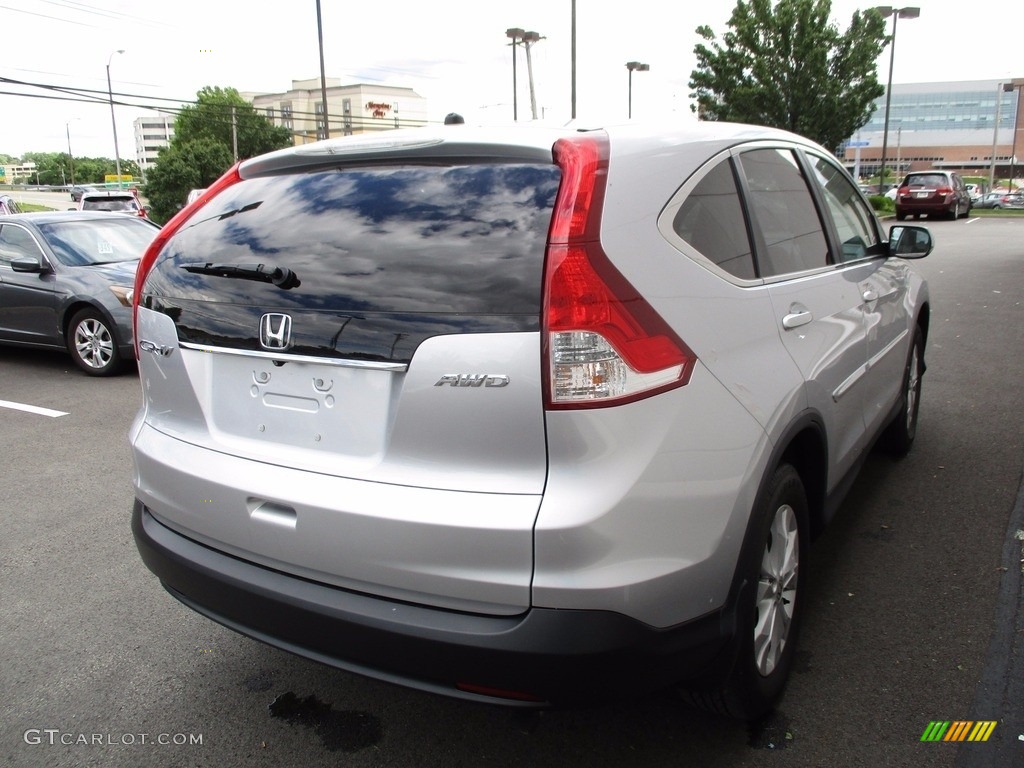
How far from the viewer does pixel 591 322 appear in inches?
77.2

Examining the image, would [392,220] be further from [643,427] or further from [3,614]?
[3,614]

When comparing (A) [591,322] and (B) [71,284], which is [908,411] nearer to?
(A) [591,322]

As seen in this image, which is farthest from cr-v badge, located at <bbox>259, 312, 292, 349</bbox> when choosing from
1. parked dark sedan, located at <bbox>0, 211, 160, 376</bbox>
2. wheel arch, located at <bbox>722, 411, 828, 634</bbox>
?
parked dark sedan, located at <bbox>0, 211, 160, 376</bbox>

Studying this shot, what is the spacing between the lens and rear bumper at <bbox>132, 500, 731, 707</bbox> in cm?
197

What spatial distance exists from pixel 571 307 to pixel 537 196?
0.31m

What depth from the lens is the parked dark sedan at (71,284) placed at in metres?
8.05

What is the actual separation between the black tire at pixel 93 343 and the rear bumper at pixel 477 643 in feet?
21.2

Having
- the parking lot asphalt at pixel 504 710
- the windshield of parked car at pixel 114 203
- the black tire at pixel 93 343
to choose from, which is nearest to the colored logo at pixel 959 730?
the parking lot asphalt at pixel 504 710

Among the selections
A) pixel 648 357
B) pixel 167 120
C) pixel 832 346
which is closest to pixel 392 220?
pixel 648 357

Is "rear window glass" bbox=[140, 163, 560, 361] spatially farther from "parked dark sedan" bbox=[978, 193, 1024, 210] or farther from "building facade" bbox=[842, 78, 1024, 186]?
"building facade" bbox=[842, 78, 1024, 186]

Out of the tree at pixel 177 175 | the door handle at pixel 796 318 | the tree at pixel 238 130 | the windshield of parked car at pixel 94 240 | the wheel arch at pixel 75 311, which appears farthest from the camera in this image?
the tree at pixel 238 130

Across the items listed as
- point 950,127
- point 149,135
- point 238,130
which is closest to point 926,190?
point 238,130

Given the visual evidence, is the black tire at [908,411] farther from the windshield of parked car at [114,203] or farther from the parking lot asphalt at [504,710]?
the windshield of parked car at [114,203]

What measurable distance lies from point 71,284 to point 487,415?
297 inches
